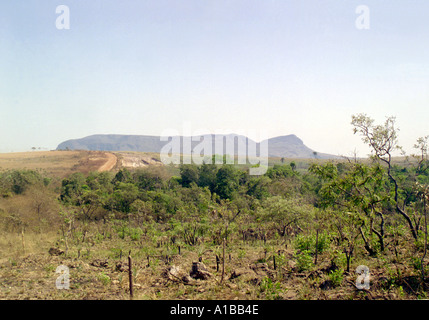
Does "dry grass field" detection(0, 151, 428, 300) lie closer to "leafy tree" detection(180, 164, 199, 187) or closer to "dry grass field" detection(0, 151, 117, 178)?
"leafy tree" detection(180, 164, 199, 187)

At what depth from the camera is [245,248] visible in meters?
11.2

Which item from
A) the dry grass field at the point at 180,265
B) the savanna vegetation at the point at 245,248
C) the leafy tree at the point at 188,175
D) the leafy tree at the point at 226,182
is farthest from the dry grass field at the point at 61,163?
the dry grass field at the point at 180,265

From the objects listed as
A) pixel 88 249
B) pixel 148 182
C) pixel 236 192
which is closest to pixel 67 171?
pixel 148 182

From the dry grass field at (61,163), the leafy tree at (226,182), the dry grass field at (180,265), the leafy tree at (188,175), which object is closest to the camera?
the dry grass field at (180,265)

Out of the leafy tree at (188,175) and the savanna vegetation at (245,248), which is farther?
the leafy tree at (188,175)

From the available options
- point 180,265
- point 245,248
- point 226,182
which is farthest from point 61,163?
point 180,265

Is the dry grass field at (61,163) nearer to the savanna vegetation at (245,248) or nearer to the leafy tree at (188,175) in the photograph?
the leafy tree at (188,175)

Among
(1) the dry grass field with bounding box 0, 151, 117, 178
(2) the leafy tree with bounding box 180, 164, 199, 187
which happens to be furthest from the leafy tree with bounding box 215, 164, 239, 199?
(1) the dry grass field with bounding box 0, 151, 117, 178

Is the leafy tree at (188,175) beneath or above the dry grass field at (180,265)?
above

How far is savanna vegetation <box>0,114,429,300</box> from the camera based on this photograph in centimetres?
666

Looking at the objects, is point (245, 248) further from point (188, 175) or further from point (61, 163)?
point (61, 163)

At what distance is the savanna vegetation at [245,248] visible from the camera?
6665 mm
